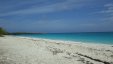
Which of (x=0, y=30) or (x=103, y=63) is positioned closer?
(x=103, y=63)

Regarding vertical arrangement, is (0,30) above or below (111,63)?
above

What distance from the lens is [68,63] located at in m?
8.13

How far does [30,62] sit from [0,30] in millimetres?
39573

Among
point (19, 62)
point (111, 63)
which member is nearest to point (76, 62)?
point (111, 63)

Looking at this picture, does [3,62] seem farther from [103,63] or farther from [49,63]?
[103,63]

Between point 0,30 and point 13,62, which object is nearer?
point 13,62

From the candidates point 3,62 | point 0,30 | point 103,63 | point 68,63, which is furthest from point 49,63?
point 0,30

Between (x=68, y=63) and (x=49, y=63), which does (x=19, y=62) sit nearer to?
(x=49, y=63)

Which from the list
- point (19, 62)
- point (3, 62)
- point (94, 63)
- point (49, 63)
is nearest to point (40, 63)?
point (49, 63)

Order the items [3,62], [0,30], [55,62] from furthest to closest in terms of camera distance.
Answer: [0,30]
[55,62]
[3,62]

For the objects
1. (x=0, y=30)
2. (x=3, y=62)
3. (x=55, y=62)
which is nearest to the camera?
(x=3, y=62)

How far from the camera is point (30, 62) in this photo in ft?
26.6

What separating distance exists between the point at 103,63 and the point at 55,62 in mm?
2440

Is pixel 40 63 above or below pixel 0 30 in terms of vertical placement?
below
